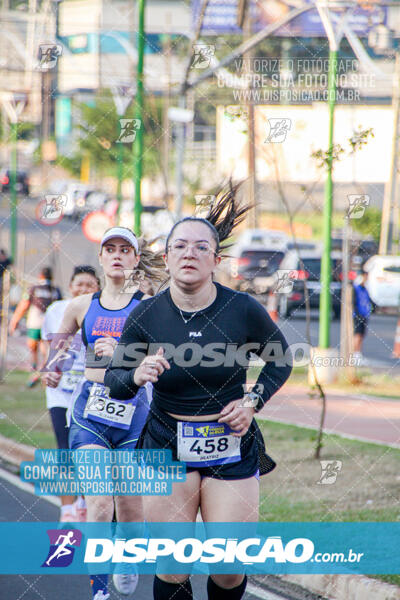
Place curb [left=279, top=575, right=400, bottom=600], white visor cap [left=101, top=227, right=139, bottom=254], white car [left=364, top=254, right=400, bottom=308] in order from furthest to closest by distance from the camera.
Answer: white car [left=364, top=254, right=400, bottom=308] → white visor cap [left=101, top=227, right=139, bottom=254] → curb [left=279, top=575, right=400, bottom=600]

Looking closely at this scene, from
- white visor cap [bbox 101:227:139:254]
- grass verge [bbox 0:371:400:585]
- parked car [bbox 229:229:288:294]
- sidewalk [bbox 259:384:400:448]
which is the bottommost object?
parked car [bbox 229:229:288:294]

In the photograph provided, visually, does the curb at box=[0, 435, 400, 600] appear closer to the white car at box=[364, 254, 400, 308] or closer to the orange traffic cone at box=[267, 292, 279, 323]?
the orange traffic cone at box=[267, 292, 279, 323]

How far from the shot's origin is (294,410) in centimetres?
1178

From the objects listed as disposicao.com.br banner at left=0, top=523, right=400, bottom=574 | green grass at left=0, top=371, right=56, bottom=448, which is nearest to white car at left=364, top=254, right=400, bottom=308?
green grass at left=0, top=371, right=56, bottom=448

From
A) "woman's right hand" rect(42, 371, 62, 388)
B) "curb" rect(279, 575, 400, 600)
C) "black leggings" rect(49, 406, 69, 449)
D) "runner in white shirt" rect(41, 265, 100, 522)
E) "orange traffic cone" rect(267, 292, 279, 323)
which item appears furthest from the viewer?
"orange traffic cone" rect(267, 292, 279, 323)

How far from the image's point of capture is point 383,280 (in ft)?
87.7

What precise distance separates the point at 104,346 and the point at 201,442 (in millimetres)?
970

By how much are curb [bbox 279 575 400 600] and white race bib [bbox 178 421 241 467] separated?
1.41m

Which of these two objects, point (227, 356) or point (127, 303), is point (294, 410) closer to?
point (127, 303)

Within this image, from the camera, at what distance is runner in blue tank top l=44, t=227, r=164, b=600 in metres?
5.30

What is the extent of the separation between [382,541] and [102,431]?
1838 mm

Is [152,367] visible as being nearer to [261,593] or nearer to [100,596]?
[100,596]

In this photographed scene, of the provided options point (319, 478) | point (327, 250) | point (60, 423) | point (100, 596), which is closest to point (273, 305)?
point (327, 250)

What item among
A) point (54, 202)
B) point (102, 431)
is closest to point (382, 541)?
point (102, 431)
